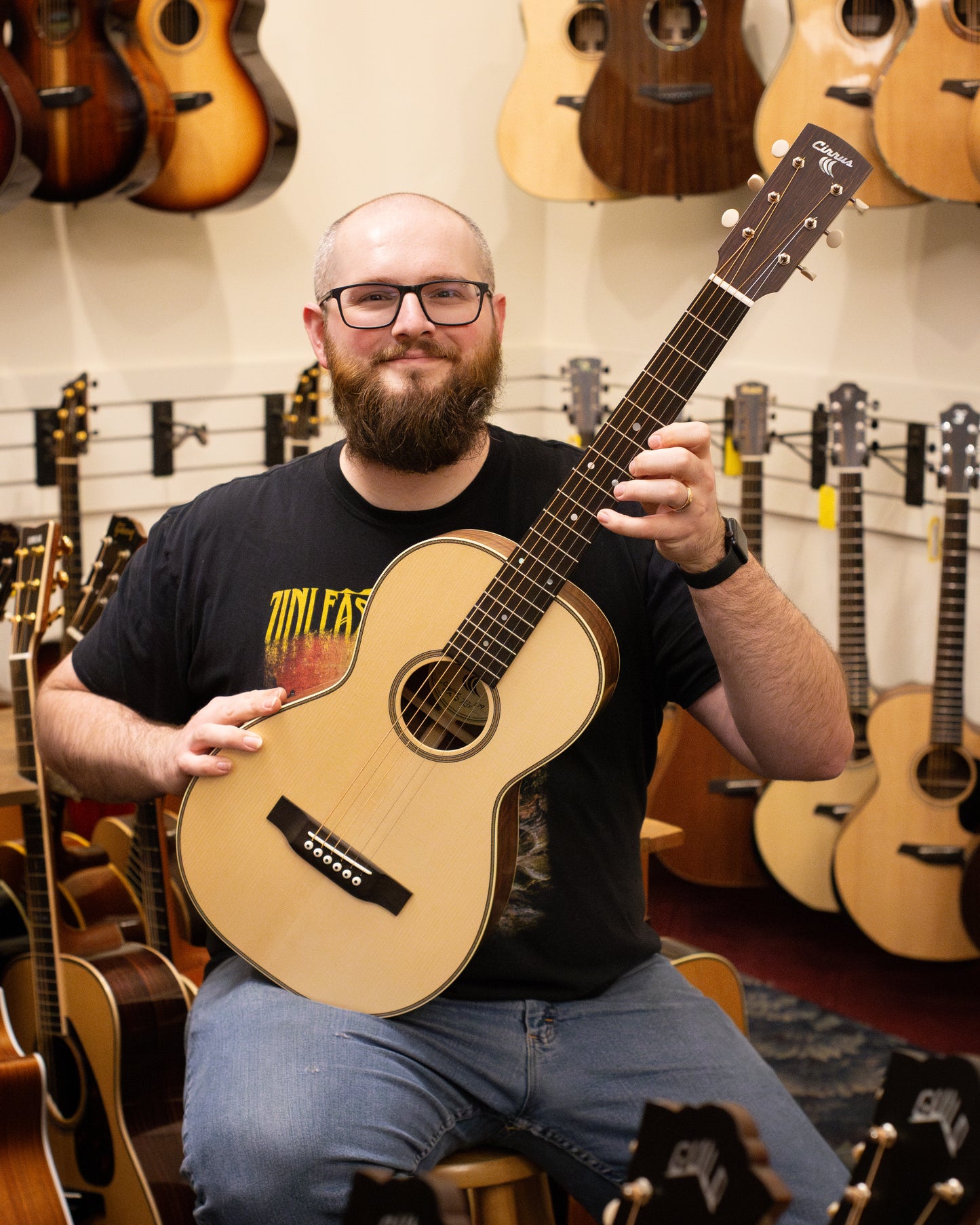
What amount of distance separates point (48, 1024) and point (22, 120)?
5.91ft

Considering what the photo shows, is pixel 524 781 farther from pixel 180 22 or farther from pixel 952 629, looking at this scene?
pixel 180 22

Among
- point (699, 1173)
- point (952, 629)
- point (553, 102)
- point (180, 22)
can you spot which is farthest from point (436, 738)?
point (553, 102)

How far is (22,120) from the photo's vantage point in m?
2.65

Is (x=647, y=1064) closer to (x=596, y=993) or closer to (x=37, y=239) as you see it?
(x=596, y=993)

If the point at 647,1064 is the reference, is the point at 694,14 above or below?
above

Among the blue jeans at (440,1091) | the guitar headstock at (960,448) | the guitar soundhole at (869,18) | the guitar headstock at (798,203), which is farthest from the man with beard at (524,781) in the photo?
the guitar soundhole at (869,18)

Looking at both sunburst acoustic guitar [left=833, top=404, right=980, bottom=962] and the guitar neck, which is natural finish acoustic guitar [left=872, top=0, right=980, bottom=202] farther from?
the guitar neck

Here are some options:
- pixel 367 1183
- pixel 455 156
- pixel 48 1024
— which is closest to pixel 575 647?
pixel 367 1183

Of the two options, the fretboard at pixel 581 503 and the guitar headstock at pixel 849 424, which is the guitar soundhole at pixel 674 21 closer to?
the guitar headstock at pixel 849 424

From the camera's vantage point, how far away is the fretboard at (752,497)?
9.78ft

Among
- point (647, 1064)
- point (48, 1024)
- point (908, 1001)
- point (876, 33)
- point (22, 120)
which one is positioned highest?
point (876, 33)

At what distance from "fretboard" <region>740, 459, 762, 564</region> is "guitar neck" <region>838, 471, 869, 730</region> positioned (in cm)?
20

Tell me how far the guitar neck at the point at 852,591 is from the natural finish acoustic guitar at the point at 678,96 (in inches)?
31.0

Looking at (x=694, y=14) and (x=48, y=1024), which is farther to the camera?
(x=694, y=14)
